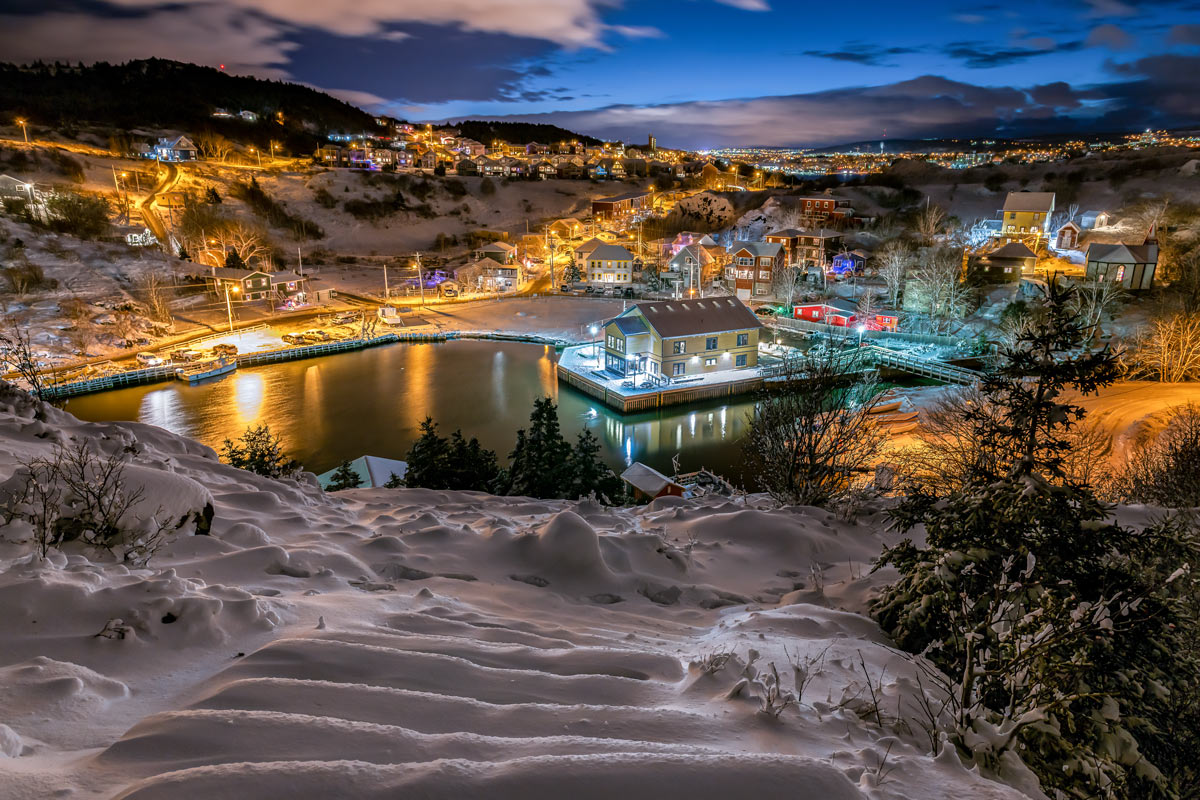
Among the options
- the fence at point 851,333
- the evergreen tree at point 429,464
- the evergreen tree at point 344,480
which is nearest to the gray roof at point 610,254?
the fence at point 851,333

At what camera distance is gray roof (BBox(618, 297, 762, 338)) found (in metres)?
31.0

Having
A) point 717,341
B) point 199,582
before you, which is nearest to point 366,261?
point 717,341

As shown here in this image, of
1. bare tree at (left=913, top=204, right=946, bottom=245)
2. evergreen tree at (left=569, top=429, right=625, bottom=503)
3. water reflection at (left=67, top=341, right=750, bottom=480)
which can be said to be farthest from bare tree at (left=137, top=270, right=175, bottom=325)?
bare tree at (left=913, top=204, right=946, bottom=245)

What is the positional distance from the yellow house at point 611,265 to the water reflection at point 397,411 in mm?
18897

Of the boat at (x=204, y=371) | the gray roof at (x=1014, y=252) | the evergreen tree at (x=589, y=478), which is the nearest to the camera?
the evergreen tree at (x=589, y=478)

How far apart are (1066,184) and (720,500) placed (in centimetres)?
7272

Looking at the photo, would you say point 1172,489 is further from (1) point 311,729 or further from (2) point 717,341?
(2) point 717,341

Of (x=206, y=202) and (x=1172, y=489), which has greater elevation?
(x=206, y=202)

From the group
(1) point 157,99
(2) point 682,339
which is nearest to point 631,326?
(2) point 682,339

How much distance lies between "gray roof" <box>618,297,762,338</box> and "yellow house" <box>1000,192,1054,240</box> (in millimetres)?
30048

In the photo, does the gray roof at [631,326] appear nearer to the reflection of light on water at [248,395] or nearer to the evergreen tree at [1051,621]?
the reflection of light on water at [248,395]

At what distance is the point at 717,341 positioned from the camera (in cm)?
3206

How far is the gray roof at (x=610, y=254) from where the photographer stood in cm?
5225

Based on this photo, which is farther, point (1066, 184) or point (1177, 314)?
point (1066, 184)
